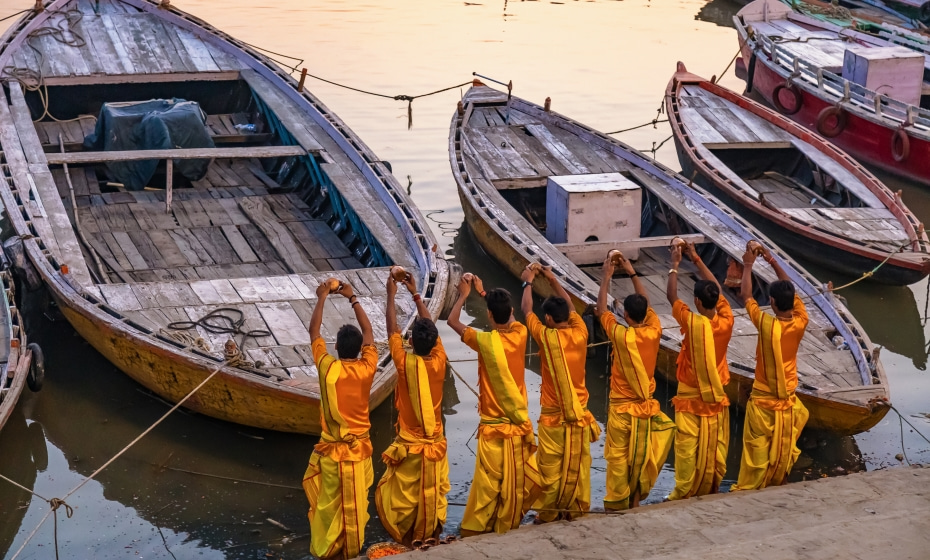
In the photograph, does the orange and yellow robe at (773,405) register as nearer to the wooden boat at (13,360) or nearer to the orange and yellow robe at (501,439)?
the orange and yellow robe at (501,439)

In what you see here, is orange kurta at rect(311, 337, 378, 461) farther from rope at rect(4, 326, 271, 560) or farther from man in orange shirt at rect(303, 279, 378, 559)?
rope at rect(4, 326, 271, 560)

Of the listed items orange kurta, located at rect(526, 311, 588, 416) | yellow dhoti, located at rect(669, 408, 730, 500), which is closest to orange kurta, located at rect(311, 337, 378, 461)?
orange kurta, located at rect(526, 311, 588, 416)

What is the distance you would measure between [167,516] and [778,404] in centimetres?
380

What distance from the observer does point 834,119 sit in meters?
14.7

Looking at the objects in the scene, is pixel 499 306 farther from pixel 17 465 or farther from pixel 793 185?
pixel 793 185

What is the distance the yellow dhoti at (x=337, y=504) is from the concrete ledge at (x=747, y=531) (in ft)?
1.14

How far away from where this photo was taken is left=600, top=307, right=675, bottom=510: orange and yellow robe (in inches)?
245

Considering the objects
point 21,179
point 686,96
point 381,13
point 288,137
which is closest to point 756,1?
point 686,96

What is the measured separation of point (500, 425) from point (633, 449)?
2.96 ft

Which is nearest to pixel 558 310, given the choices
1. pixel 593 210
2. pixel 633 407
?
pixel 633 407

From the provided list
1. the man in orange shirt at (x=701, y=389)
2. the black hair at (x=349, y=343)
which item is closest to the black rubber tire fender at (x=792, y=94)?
the man in orange shirt at (x=701, y=389)

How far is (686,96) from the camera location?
47.3 ft

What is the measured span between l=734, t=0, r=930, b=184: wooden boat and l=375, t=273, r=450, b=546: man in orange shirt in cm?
976

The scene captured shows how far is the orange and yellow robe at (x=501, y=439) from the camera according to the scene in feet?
19.2
